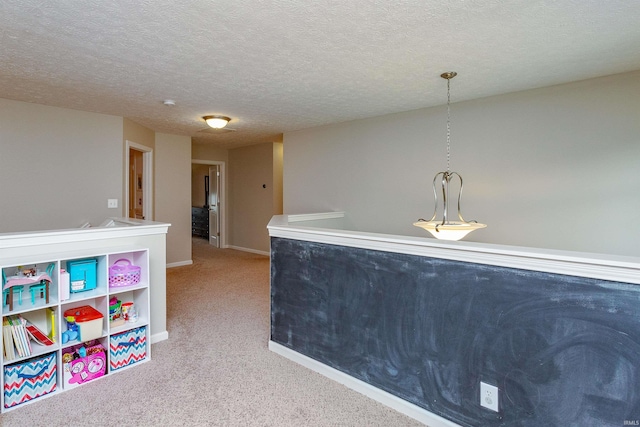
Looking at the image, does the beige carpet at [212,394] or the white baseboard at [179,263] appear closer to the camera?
the beige carpet at [212,394]

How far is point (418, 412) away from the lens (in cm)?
193

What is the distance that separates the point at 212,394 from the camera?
2193 mm

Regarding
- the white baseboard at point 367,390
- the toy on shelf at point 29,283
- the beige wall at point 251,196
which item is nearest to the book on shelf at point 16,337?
the toy on shelf at point 29,283

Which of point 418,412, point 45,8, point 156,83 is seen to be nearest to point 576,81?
point 418,412

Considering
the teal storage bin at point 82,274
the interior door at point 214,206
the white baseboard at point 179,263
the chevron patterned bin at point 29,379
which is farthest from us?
the interior door at point 214,206

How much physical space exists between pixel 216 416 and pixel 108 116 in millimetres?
4056

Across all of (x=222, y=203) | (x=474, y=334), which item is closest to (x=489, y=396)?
(x=474, y=334)

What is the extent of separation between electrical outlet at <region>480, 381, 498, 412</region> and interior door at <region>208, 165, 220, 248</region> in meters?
7.01

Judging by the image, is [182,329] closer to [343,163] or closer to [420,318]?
[420,318]

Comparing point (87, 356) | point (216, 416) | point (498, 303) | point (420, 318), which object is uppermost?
point (498, 303)

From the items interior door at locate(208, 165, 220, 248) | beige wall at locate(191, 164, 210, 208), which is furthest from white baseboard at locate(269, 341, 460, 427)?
beige wall at locate(191, 164, 210, 208)

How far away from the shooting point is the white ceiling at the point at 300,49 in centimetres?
190

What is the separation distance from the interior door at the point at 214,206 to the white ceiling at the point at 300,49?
159 inches

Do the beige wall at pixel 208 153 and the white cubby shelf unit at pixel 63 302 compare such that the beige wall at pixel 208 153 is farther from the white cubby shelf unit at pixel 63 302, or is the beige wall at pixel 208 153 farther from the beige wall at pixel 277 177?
the white cubby shelf unit at pixel 63 302
